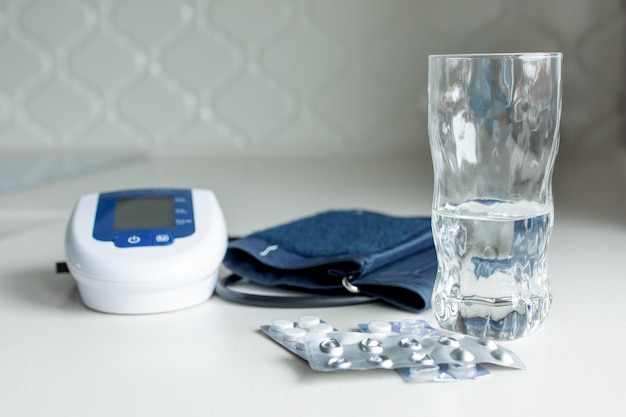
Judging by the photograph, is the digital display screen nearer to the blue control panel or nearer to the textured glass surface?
the blue control panel

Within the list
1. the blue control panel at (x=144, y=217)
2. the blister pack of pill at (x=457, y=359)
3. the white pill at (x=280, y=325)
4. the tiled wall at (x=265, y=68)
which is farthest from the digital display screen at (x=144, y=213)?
the tiled wall at (x=265, y=68)

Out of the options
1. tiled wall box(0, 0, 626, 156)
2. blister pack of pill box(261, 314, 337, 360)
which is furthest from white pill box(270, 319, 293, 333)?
tiled wall box(0, 0, 626, 156)

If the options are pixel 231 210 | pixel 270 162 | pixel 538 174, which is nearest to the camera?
pixel 538 174

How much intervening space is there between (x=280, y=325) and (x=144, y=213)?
0.20 m

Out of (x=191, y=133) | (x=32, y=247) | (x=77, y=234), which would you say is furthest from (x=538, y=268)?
(x=191, y=133)

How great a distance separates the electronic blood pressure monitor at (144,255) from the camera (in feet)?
2.27

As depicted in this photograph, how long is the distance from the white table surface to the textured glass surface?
Result: 0.03 meters

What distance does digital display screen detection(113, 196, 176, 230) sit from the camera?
752mm

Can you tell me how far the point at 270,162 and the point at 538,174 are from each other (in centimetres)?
99

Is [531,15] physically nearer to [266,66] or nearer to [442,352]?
[266,66]

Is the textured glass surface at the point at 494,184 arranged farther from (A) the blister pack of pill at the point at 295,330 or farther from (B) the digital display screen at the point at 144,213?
(B) the digital display screen at the point at 144,213

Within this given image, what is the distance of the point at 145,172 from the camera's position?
1494 mm

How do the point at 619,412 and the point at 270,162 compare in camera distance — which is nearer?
the point at 619,412

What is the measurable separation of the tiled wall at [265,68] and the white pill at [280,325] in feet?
3.32
